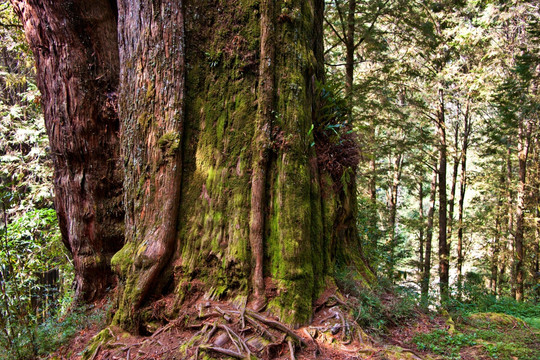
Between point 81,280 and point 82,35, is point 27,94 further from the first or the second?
point 81,280

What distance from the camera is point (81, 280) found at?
225 inches

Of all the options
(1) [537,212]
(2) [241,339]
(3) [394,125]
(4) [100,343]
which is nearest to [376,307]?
(2) [241,339]

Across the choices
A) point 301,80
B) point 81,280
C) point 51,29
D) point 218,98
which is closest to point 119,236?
point 81,280

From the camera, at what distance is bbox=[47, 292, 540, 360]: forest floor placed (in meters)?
3.21

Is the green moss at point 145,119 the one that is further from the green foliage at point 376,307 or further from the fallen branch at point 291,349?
the green foliage at point 376,307

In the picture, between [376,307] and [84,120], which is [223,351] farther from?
[84,120]

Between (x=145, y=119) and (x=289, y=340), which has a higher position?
(x=145, y=119)

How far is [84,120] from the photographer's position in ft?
18.2

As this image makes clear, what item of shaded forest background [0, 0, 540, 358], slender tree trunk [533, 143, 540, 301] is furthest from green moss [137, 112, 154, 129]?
slender tree trunk [533, 143, 540, 301]

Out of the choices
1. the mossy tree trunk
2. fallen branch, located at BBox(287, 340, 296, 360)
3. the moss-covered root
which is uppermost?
the mossy tree trunk

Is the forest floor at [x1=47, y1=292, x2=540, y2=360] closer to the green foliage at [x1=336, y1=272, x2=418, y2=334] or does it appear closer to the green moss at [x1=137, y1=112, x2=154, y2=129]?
the green foliage at [x1=336, y1=272, x2=418, y2=334]

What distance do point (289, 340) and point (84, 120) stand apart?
4.86m

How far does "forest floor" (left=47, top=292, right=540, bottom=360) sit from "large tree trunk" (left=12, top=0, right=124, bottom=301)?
184cm

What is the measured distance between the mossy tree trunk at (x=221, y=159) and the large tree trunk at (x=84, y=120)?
1393mm
